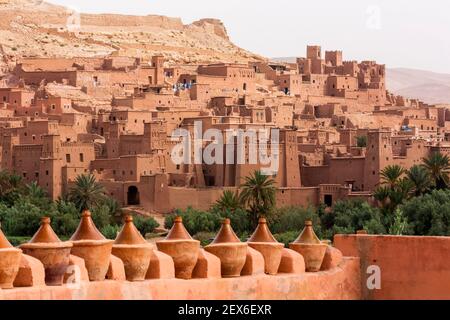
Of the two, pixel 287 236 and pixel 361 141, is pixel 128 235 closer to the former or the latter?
pixel 287 236

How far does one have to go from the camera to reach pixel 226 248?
35.1 feet

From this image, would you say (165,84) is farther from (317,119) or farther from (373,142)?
(373,142)

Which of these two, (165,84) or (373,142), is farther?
(165,84)

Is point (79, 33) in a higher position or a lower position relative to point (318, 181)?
higher

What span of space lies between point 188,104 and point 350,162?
885 centimetres

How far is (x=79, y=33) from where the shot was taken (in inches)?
2810

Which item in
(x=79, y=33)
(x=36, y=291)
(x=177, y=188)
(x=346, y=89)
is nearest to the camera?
(x=36, y=291)

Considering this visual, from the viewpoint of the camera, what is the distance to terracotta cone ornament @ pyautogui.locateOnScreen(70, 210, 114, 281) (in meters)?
9.70

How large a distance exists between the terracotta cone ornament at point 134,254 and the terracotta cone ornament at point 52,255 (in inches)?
21.6

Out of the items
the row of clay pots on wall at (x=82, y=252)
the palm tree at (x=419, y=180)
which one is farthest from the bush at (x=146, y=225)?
the row of clay pots on wall at (x=82, y=252)

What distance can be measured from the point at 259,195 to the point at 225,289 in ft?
117

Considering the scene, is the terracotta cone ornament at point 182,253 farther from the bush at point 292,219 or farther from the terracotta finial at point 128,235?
the bush at point 292,219
